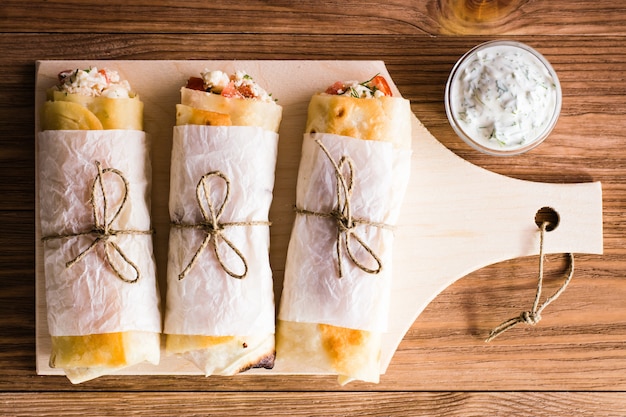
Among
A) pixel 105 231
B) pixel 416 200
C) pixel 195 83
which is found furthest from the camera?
pixel 416 200

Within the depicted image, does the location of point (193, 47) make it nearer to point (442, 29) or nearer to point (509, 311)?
point (442, 29)

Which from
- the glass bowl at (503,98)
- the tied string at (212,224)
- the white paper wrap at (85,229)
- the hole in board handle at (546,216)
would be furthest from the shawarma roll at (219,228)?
the hole in board handle at (546,216)

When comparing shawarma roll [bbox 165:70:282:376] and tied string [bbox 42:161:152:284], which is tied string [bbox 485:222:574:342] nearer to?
shawarma roll [bbox 165:70:282:376]

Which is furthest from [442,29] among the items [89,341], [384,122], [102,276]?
[89,341]

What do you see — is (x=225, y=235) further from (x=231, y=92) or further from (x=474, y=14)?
(x=474, y=14)

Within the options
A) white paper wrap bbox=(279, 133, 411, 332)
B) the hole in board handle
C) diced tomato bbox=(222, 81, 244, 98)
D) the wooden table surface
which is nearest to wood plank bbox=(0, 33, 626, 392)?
the wooden table surface

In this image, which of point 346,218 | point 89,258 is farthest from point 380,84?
point 89,258
